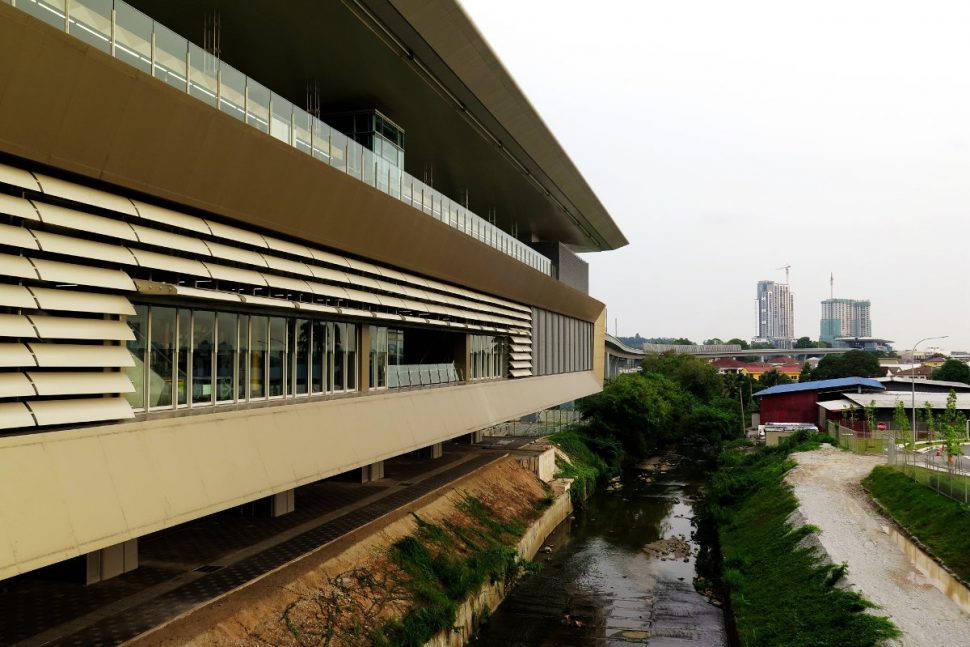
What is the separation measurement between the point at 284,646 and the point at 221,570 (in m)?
2.46

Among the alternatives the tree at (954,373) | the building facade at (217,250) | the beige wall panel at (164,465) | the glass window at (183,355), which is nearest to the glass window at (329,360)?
the building facade at (217,250)

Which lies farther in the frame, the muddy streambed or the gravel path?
the muddy streambed

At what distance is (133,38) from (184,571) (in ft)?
32.3

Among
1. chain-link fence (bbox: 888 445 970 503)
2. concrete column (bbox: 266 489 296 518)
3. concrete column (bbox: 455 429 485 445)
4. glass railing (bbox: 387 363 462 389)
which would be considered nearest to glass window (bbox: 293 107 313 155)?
glass railing (bbox: 387 363 462 389)

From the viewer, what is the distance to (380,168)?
19.0 m

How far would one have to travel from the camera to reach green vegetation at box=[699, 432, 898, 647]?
15578 mm

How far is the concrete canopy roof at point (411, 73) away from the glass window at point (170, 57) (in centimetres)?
380

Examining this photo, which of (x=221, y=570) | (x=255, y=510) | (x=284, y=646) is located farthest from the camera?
(x=255, y=510)

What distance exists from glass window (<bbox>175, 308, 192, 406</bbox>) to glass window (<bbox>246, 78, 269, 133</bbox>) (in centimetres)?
394

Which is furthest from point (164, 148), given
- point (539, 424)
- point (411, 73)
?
point (539, 424)

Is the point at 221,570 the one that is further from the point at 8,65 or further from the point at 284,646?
the point at 8,65

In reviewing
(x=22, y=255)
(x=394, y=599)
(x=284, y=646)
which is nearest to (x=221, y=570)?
(x=284, y=646)

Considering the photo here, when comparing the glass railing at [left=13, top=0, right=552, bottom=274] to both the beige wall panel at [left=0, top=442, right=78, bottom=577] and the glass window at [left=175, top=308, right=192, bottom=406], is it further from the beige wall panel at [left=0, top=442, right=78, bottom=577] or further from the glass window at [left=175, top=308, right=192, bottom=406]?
the beige wall panel at [left=0, top=442, right=78, bottom=577]

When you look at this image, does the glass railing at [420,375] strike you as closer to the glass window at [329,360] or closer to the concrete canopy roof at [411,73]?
the glass window at [329,360]
